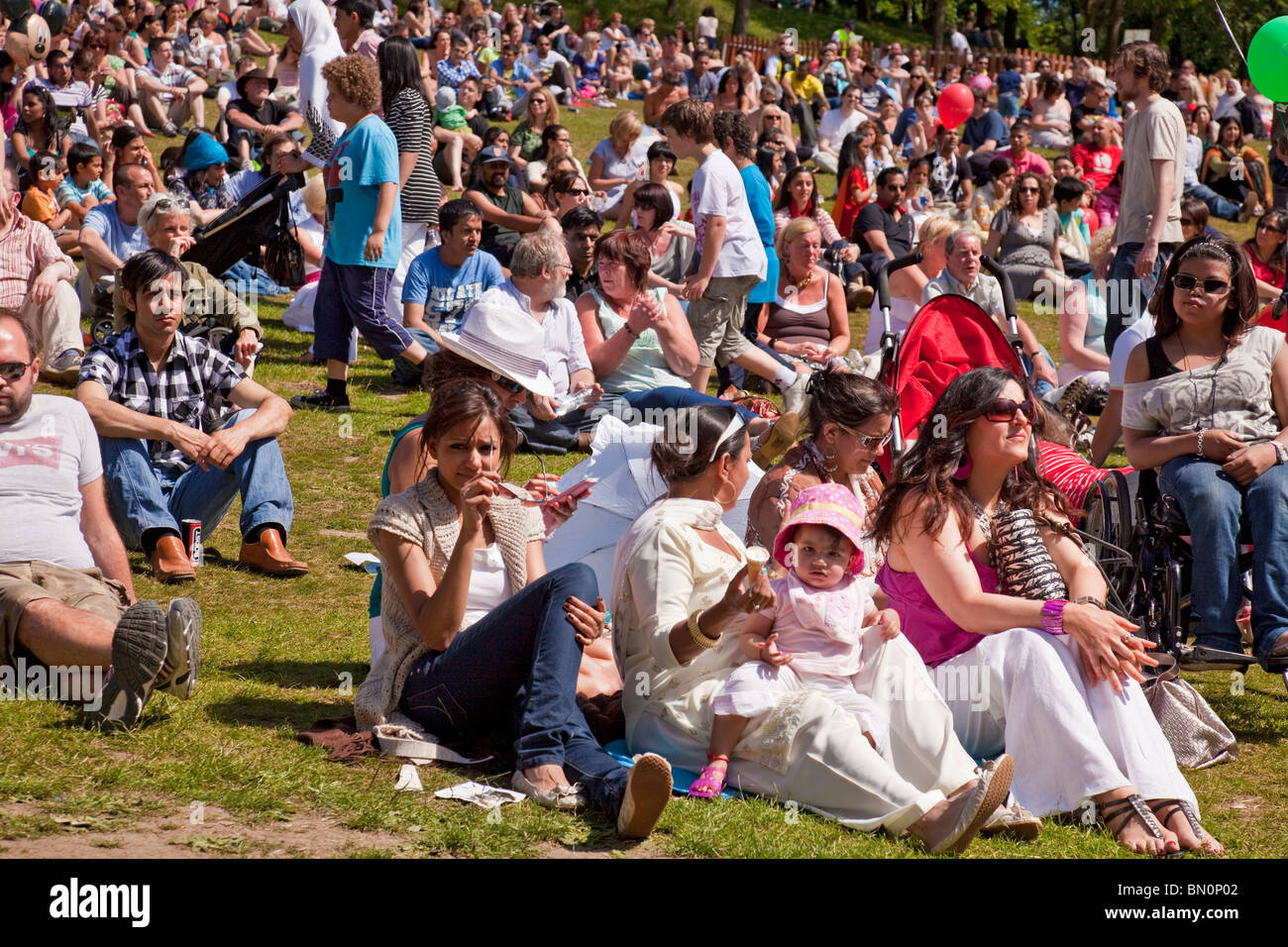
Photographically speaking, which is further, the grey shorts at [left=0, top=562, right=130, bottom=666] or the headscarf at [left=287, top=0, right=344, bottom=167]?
the headscarf at [left=287, top=0, right=344, bottom=167]

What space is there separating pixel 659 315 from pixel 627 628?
12.4 feet

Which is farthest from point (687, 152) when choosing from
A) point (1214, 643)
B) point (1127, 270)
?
point (1214, 643)

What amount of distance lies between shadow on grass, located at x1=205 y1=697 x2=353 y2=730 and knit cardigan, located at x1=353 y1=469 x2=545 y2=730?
0.32m

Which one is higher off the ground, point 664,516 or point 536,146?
point 536,146

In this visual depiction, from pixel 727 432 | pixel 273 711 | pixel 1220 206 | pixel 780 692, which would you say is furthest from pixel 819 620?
pixel 1220 206

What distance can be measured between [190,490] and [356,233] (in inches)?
110

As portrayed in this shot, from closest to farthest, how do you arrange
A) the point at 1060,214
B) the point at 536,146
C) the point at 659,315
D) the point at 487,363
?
the point at 487,363 < the point at 659,315 < the point at 1060,214 < the point at 536,146

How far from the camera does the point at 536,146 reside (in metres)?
15.4

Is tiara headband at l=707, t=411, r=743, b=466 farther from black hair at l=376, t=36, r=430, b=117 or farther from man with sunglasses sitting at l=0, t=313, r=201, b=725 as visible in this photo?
black hair at l=376, t=36, r=430, b=117

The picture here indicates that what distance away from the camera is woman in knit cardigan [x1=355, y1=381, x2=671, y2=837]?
13.6 ft

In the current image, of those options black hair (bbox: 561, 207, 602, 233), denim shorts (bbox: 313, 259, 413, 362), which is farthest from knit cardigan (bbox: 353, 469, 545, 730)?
black hair (bbox: 561, 207, 602, 233)

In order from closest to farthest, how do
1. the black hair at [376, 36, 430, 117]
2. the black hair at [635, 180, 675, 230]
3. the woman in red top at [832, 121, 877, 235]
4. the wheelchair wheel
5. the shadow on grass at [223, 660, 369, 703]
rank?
the shadow on grass at [223, 660, 369, 703] < the wheelchair wheel < the black hair at [635, 180, 675, 230] < the black hair at [376, 36, 430, 117] < the woman in red top at [832, 121, 877, 235]

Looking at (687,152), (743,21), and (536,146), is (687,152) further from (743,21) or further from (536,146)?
(743,21)

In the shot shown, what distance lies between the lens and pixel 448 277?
934cm
